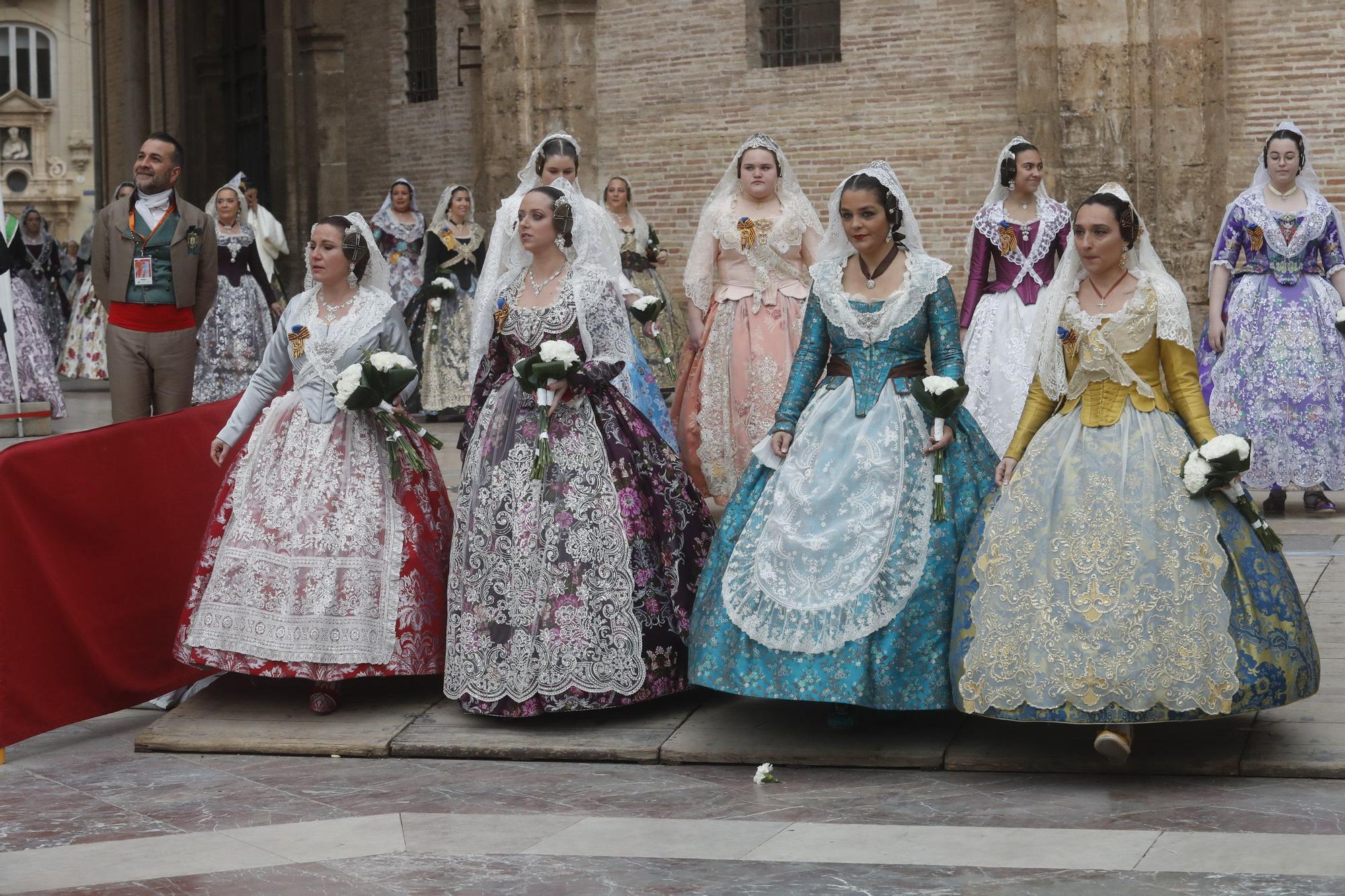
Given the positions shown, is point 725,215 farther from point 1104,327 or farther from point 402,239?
point 402,239

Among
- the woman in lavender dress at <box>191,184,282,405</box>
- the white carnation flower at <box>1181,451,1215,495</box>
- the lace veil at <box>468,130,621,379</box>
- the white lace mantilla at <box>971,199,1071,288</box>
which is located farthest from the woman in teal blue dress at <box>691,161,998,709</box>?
the woman in lavender dress at <box>191,184,282,405</box>

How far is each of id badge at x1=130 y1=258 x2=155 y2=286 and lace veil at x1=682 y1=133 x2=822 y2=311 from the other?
8.56 feet

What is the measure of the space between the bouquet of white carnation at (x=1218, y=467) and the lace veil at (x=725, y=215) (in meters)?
3.85

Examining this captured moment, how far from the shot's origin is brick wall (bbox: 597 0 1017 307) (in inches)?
626

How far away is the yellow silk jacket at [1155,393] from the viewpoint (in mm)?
5719

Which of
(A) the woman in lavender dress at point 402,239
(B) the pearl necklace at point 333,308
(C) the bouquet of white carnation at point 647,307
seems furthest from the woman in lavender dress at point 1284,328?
(A) the woman in lavender dress at point 402,239

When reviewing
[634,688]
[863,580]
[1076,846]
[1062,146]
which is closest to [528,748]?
[634,688]

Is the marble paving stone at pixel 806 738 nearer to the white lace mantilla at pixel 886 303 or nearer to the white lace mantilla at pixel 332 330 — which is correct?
the white lace mantilla at pixel 886 303

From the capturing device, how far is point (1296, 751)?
558 centimetres

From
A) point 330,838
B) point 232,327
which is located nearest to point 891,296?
point 330,838

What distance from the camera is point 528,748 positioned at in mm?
6012

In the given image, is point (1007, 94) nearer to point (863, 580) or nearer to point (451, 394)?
point (451, 394)

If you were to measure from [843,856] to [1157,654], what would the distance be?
1077 millimetres

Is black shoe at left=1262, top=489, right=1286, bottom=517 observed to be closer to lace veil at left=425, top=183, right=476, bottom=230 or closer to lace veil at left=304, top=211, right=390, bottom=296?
lace veil at left=304, top=211, right=390, bottom=296
